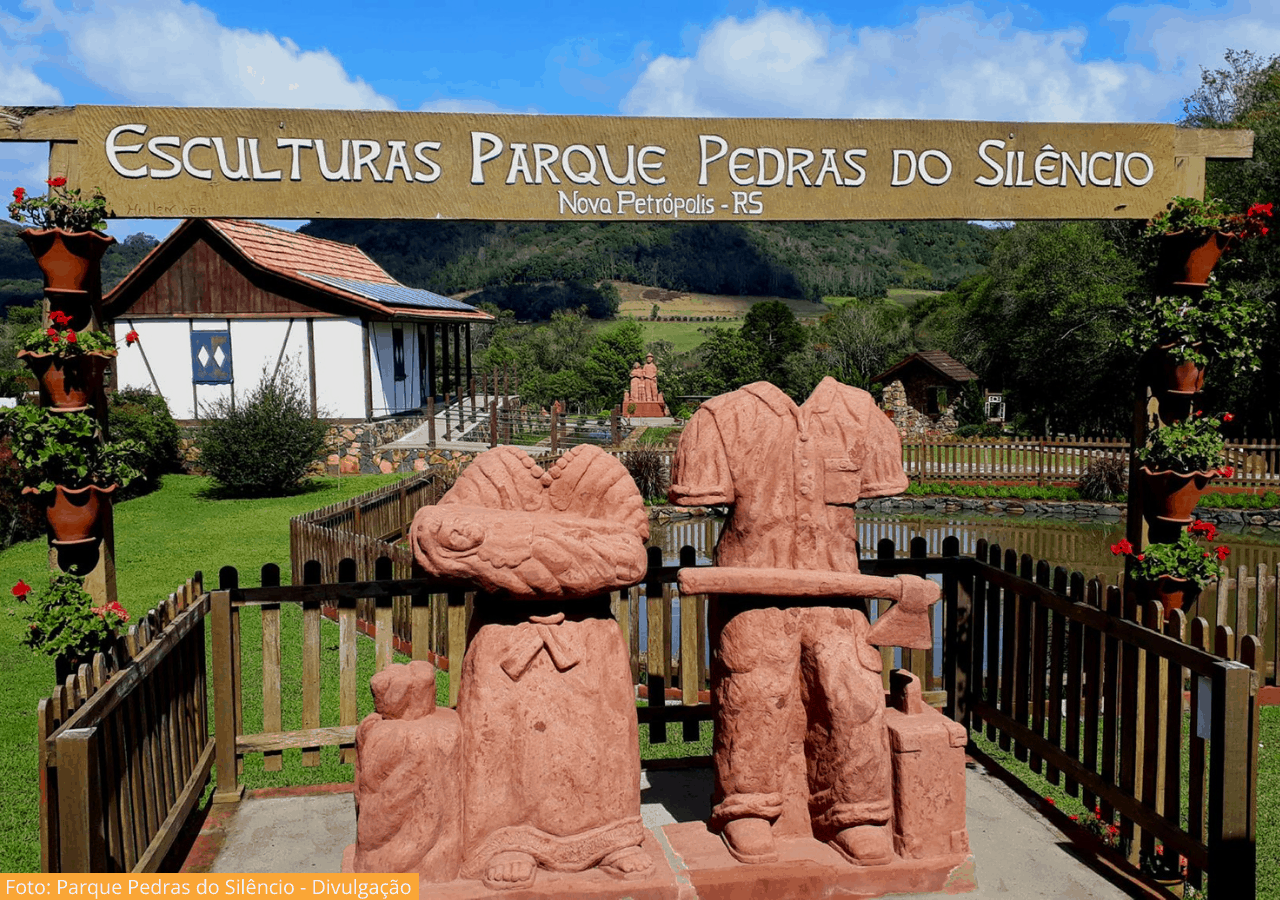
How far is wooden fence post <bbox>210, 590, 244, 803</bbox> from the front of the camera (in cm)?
488

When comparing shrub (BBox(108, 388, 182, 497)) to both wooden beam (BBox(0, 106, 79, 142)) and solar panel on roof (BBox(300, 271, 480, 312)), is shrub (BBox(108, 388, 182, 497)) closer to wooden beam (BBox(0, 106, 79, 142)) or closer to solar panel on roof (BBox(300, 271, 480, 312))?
solar panel on roof (BBox(300, 271, 480, 312))

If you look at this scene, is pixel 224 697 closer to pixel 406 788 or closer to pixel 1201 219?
pixel 406 788

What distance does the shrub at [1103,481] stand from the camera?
2067 cm

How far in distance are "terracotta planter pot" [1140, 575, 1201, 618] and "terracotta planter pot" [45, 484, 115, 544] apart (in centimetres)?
544

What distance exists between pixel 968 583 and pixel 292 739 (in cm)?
386

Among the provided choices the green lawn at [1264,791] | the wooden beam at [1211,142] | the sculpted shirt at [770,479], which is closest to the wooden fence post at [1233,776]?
the green lawn at [1264,791]

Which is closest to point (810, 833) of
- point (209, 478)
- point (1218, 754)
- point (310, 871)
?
point (1218, 754)

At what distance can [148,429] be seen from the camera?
1878 centimetres

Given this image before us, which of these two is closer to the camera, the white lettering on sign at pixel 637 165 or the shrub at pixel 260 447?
the white lettering on sign at pixel 637 165

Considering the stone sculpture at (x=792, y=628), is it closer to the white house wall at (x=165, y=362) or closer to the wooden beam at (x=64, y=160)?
the wooden beam at (x=64, y=160)

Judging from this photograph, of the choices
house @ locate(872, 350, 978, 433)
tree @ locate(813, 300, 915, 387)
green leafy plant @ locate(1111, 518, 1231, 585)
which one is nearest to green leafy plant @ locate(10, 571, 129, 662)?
green leafy plant @ locate(1111, 518, 1231, 585)

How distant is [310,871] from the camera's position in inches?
161

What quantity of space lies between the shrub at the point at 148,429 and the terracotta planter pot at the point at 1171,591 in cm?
1672

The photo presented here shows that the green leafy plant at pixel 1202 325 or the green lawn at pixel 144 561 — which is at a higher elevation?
the green leafy plant at pixel 1202 325
